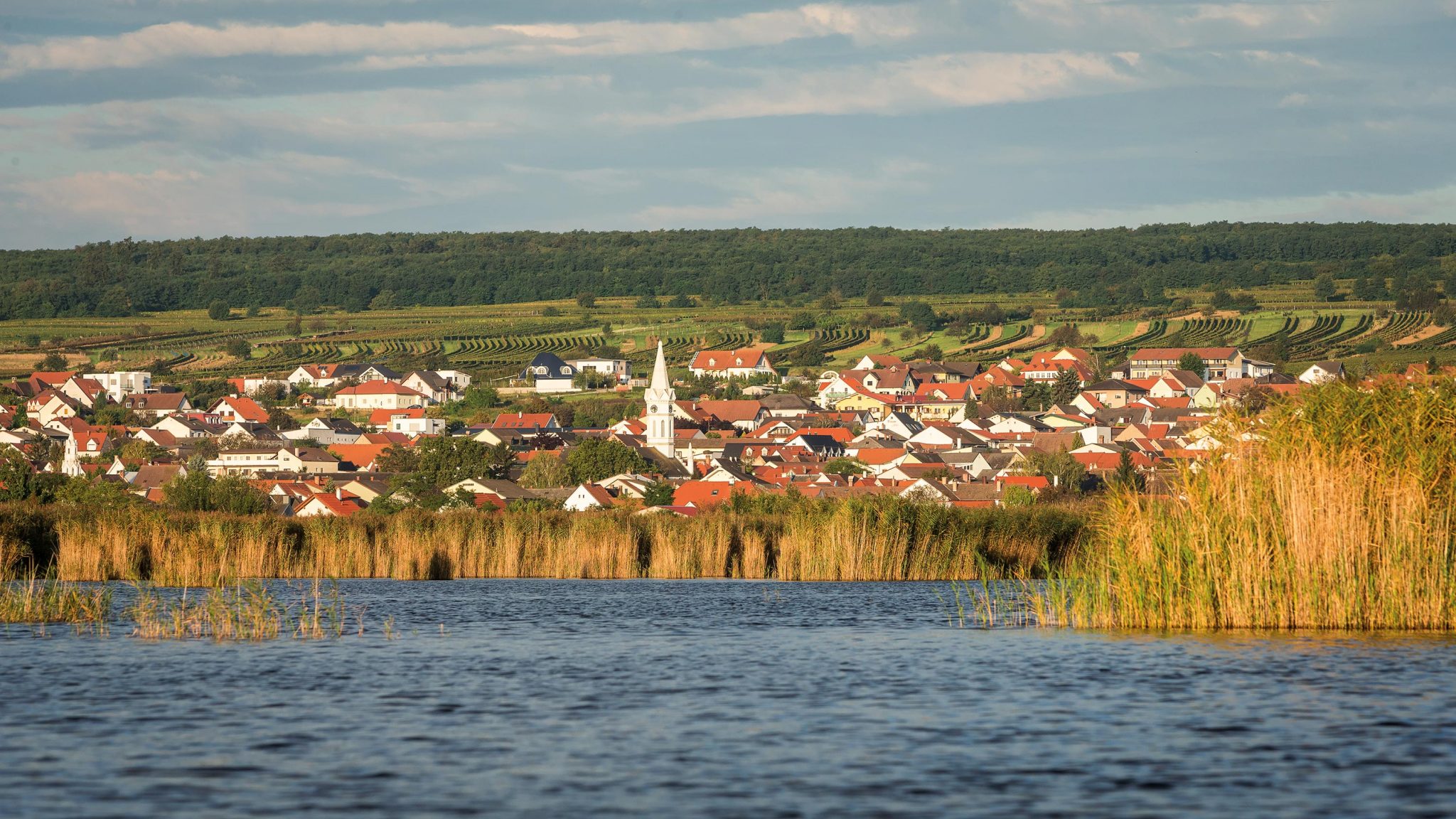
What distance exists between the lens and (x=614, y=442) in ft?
386

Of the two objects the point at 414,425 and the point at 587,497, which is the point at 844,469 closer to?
the point at 587,497

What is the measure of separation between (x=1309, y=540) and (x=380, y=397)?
6821 inches

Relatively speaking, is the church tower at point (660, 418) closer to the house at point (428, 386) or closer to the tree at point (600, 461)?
the tree at point (600, 461)

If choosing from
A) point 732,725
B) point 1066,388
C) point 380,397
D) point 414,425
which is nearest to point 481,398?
point 380,397

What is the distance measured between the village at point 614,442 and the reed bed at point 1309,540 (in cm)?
3231

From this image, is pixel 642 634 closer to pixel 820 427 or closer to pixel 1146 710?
pixel 1146 710

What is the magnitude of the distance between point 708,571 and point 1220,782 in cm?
3071

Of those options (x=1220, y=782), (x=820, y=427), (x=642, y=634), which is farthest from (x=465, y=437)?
(x=1220, y=782)

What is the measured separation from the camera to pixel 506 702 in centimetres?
2148

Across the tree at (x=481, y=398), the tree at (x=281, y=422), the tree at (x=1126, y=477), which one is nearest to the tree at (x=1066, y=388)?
the tree at (x=481, y=398)

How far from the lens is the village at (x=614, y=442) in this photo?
98875 millimetres

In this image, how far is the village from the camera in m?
98.9

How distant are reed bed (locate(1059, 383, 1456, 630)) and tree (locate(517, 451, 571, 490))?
84090mm

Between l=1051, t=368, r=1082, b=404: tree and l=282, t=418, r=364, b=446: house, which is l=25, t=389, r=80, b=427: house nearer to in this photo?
l=282, t=418, r=364, b=446: house
